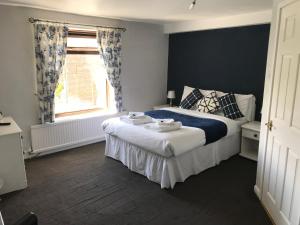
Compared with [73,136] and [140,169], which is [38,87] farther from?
[140,169]

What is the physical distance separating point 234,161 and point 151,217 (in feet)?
6.48

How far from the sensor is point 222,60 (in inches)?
187

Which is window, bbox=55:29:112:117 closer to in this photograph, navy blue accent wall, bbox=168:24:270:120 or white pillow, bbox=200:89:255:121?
navy blue accent wall, bbox=168:24:270:120

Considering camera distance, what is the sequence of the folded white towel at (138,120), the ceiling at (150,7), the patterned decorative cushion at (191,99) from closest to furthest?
the ceiling at (150,7)
the folded white towel at (138,120)
the patterned decorative cushion at (191,99)

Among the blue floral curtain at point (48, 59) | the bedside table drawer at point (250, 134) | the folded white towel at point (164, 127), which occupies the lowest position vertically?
the bedside table drawer at point (250, 134)

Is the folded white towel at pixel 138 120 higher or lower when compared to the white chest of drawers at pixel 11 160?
higher

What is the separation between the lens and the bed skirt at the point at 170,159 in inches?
122

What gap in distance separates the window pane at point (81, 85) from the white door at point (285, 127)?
316cm

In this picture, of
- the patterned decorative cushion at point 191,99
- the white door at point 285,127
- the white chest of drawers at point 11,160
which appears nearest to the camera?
the white door at point 285,127

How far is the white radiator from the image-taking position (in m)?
3.97

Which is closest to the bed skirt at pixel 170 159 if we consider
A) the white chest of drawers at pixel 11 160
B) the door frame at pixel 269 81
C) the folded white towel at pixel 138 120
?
the folded white towel at pixel 138 120

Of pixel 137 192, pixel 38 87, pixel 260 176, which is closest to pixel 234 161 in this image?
pixel 260 176

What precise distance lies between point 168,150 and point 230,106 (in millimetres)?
1856

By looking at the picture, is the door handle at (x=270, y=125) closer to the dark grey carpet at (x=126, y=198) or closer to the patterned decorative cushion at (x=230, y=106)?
the dark grey carpet at (x=126, y=198)
